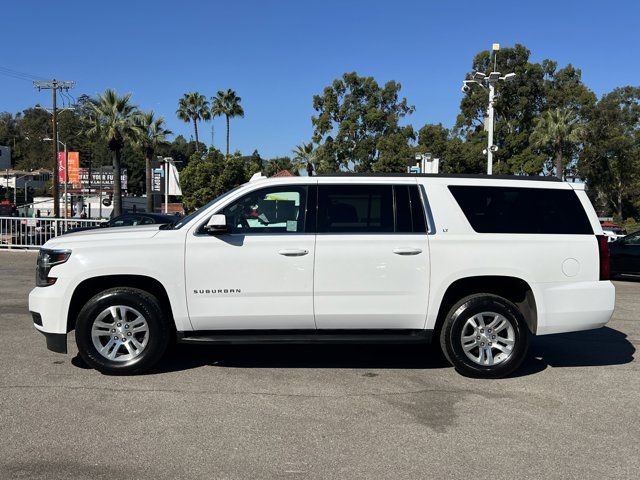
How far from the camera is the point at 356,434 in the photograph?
4.31m

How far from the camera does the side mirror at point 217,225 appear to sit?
5281 millimetres

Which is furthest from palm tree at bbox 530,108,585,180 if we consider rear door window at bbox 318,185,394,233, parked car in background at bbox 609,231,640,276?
rear door window at bbox 318,185,394,233

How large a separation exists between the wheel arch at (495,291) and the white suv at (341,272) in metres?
0.02

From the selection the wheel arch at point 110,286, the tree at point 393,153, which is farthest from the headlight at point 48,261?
the tree at point 393,153

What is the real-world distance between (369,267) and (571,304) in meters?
2.03

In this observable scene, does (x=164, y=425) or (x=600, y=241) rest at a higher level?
(x=600, y=241)

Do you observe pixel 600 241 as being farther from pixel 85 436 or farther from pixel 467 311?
pixel 85 436

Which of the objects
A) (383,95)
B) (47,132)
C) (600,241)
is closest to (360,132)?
(383,95)

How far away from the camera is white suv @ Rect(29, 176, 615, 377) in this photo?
543cm

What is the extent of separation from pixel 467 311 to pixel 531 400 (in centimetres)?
98

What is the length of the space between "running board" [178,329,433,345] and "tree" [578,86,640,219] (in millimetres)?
49384

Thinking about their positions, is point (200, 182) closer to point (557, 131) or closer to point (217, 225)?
point (557, 131)

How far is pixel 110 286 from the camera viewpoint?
565 cm

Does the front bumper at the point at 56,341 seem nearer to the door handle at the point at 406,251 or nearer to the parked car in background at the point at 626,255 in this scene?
the door handle at the point at 406,251
